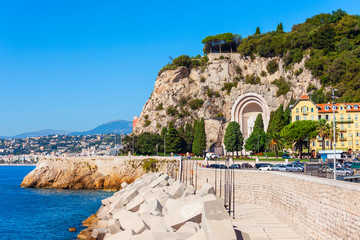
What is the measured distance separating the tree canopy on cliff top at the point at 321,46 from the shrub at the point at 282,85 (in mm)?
4109

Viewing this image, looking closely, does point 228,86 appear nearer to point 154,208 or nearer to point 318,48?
point 318,48

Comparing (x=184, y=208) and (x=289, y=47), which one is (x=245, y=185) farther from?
(x=289, y=47)

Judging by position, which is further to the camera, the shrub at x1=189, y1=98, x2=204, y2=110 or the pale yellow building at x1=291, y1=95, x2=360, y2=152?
the shrub at x1=189, y1=98, x2=204, y2=110

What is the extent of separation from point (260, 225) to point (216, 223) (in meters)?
9.57

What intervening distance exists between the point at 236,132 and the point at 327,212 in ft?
211

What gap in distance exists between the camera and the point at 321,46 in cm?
8600

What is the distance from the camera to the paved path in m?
18.6

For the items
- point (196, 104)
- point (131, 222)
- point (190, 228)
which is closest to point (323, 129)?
point (196, 104)

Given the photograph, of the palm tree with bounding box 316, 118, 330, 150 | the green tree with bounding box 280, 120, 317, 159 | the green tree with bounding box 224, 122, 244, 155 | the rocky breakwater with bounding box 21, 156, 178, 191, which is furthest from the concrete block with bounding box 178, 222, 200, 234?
the green tree with bounding box 224, 122, 244, 155

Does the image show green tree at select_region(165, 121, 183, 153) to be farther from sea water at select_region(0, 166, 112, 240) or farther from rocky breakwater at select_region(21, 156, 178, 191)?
sea water at select_region(0, 166, 112, 240)

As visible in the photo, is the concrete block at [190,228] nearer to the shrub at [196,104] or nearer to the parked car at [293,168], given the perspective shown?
the parked car at [293,168]

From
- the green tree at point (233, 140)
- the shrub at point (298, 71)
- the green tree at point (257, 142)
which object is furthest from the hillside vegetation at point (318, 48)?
the green tree at point (233, 140)

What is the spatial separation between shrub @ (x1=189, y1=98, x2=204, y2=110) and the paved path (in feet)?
212

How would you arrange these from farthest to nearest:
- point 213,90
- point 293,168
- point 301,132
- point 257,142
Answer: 1. point 213,90
2. point 257,142
3. point 301,132
4. point 293,168
